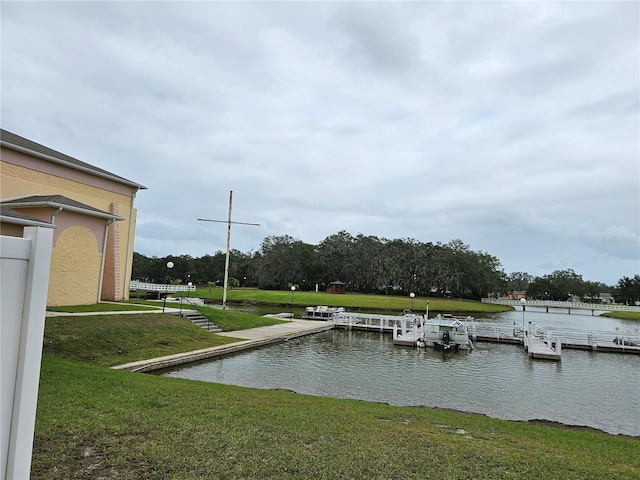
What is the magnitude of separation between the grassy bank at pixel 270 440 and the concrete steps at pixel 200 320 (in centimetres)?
1245

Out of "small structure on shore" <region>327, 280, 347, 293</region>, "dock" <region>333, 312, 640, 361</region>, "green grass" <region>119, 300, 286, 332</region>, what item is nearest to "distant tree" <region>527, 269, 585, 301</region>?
"small structure on shore" <region>327, 280, 347, 293</region>

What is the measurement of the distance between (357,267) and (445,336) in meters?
59.8

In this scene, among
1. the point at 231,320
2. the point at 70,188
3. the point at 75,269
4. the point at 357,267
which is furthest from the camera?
the point at 357,267

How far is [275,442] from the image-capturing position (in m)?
5.52

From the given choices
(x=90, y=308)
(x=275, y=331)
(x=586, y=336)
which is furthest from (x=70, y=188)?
(x=586, y=336)

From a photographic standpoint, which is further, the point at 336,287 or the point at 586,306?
the point at 336,287

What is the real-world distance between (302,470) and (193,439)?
1639 mm

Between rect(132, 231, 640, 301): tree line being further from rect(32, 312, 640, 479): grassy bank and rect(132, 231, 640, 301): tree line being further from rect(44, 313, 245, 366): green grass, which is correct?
rect(32, 312, 640, 479): grassy bank

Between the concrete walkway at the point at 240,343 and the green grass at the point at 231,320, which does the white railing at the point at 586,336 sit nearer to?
the concrete walkway at the point at 240,343

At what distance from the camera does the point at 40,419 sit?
570 cm

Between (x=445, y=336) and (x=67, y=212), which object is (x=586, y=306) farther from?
(x=67, y=212)

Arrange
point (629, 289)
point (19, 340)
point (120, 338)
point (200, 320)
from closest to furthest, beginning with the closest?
1. point (19, 340)
2. point (120, 338)
3. point (200, 320)
4. point (629, 289)

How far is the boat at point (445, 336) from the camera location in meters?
22.7

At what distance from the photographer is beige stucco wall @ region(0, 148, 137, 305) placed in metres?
18.5
